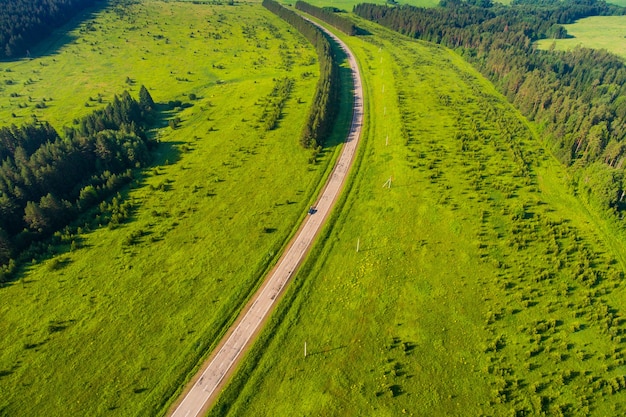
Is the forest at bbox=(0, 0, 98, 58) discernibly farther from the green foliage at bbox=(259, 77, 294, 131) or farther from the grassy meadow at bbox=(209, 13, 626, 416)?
the grassy meadow at bbox=(209, 13, 626, 416)

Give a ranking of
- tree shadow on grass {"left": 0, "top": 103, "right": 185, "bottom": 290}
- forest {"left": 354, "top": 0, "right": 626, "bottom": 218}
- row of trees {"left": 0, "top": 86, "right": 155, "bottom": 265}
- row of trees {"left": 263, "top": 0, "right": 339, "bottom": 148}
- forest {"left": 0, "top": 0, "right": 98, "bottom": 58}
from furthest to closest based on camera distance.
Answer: forest {"left": 0, "top": 0, "right": 98, "bottom": 58} < row of trees {"left": 263, "top": 0, "right": 339, "bottom": 148} < forest {"left": 354, "top": 0, "right": 626, "bottom": 218} < row of trees {"left": 0, "top": 86, "right": 155, "bottom": 265} < tree shadow on grass {"left": 0, "top": 103, "right": 185, "bottom": 290}

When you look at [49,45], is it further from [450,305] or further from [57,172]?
[450,305]

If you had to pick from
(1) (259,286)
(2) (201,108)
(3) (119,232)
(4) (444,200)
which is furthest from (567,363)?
(2) (201,108)

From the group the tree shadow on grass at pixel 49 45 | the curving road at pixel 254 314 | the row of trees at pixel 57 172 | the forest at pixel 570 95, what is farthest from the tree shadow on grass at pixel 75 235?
the tree shadow on grass at pixel 49 45

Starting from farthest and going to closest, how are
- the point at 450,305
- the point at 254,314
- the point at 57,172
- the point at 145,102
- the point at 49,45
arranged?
the point at 49,45
the point at 145,102
the point at 57,172
the point at 450,305
the point at 254,314

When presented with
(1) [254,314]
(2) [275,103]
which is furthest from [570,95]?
(1) [254,314]

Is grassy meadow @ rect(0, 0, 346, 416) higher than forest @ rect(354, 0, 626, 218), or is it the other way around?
forest @ rect(354, 0, 626, 218)

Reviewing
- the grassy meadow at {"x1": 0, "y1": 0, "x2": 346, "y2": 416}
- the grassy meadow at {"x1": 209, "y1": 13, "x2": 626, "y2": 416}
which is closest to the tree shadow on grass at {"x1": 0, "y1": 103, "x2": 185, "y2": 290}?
the grassy meadow at {"x1": 0, "y1": 0, "x2": 346, "y2": 416}
